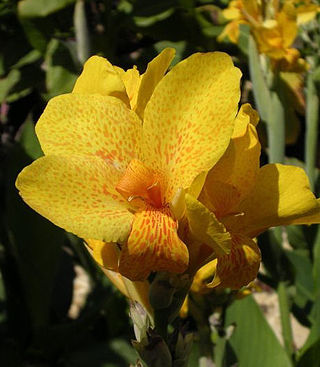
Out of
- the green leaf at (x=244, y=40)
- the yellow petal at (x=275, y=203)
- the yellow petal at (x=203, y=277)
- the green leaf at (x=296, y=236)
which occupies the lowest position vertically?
the green leaf at (x=296, y=236)

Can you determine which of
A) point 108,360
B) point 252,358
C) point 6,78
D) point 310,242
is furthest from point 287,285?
point 6,78

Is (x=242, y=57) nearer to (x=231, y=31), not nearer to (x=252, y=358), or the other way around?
(x=231, y=31)

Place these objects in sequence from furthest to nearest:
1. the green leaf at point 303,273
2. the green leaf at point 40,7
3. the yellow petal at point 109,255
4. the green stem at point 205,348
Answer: the green leaf at point 40,7, the green leaf at point 303,273, the green stem at point 205,348, the yellow petal at point 109,255

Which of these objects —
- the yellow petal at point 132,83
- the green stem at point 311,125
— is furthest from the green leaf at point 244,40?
the yellow petal at point 132,83

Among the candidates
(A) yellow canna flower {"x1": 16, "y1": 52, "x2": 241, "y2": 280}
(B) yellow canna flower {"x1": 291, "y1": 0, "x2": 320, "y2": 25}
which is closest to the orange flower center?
(A) yellow canna flower {"x1": 16, "y1": 52, "x2": 241, "y2": 280}

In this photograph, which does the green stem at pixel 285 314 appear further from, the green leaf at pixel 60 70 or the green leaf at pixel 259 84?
the green leaf at pixel 60 70

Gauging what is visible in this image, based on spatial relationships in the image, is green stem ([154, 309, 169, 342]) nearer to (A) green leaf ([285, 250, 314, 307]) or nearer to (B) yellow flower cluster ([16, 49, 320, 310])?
(B) yellow flower cluster ([16, 49, 320, 310])
